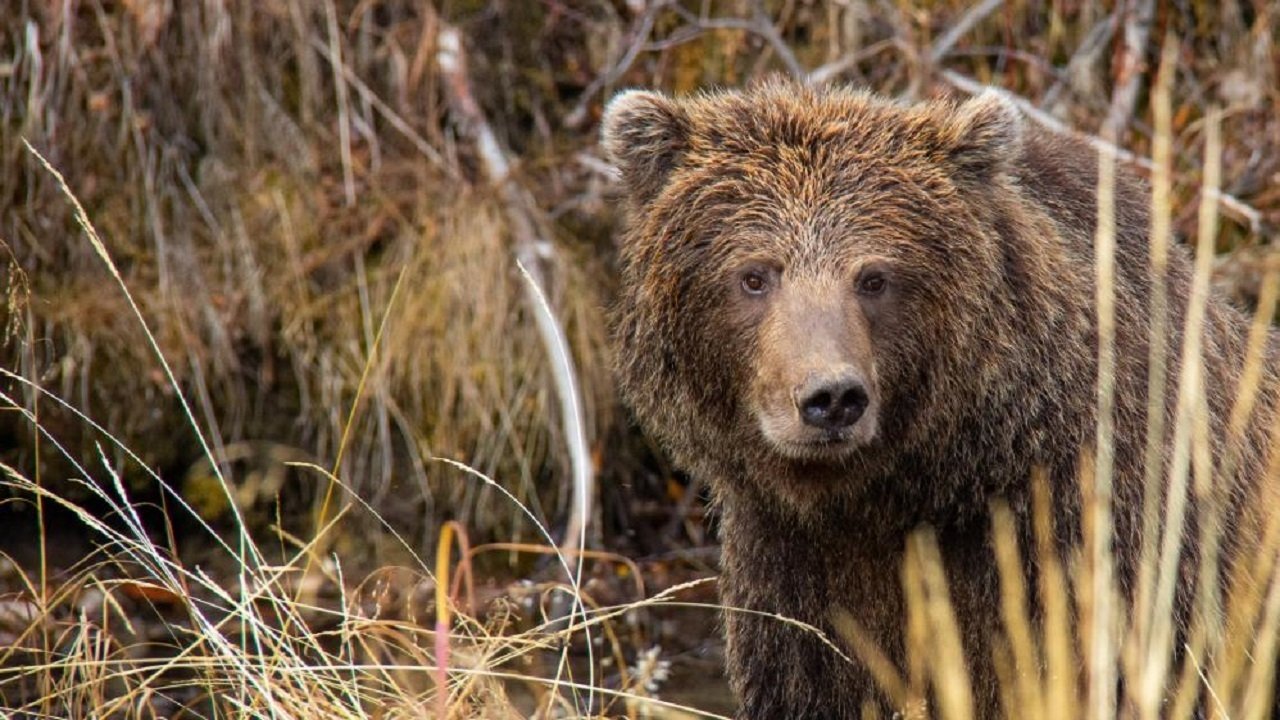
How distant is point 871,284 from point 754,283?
0.97ft

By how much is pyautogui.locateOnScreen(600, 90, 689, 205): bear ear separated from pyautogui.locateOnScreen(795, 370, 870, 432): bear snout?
0.98m

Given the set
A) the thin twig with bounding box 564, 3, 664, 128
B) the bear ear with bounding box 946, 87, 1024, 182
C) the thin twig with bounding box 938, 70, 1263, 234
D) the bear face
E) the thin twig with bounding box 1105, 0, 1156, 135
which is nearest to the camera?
the bear face

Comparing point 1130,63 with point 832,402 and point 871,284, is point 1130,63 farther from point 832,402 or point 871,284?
point 832,402

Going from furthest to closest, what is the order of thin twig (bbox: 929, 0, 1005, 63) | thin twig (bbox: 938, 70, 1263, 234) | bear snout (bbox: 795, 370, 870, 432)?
1. thin twig (bbox: 929, 0, 1005, 63)
2. thin twig (bbox: 938, 70, 1263, 234)
3. bear snout (bbox: 795, 370, 870, 432)

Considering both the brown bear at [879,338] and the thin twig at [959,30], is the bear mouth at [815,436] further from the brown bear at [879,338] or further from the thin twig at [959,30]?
the thin twig at [959,30]

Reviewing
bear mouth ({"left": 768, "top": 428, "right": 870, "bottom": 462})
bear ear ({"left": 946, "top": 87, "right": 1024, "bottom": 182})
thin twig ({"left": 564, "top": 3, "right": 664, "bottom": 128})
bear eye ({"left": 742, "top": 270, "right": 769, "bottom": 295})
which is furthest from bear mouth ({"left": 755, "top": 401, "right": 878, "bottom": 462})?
thin twig ({"left": 564, "top": 3, "right": 664, "bottom": 128})

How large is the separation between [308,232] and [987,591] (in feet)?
13.2

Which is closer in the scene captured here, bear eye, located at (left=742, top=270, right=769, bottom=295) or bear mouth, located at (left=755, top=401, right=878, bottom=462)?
bear mouth, located at (left=755, top=401, right=878, bottom=462)

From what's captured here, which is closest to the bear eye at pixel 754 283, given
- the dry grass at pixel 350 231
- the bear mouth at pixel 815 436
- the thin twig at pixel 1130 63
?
the bear mouth at pixel 815 436

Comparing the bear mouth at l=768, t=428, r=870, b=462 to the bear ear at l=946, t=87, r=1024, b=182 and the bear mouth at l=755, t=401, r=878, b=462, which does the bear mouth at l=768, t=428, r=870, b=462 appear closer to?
the bear mouth at l=755, t=401, r=878, b=462

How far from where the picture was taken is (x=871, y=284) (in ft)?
14.5

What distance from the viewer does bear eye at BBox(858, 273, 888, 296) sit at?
441cm

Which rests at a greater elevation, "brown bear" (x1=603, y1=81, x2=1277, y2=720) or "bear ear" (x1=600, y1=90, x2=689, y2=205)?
"bear ear" (x1=600, y1=90, x2=689, y2=205)

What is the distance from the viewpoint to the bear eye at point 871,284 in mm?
4414
